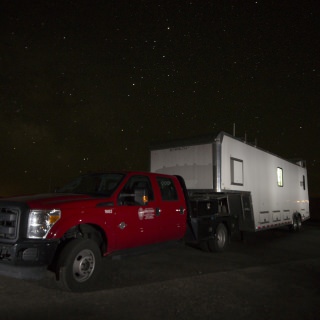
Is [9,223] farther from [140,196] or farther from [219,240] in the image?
[219,240]

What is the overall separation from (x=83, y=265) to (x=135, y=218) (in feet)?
4.64

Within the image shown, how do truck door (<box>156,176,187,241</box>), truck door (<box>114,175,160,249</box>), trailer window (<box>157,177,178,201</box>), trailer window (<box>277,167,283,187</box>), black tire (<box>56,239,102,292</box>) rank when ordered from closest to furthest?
black tire (<box>56,239,102,292</box>), truck door (<box>114,175,160,249</box>), truck door (<box>156,176,187,241</box>), trailer window (<box>157,177,178,201</box>), trailer window (<box>277,167,283,187</box>)

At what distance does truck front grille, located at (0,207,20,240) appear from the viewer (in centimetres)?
498

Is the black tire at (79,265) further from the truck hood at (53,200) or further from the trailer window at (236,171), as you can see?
the trailer window at (236,171)

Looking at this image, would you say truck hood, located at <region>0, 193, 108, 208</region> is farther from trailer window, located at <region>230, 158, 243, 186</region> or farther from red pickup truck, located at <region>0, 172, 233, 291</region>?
trailer window, located at <region>230, 158, 243, 186</region>

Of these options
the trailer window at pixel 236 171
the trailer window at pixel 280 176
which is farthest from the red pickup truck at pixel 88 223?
the trailer window at pixel 280 176

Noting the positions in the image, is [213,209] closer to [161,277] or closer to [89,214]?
[161,277]

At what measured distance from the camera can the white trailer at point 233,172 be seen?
A: 944cm

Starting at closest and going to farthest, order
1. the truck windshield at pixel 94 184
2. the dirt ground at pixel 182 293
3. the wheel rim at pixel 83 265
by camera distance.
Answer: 1. the dirt ground at pixel 182 293
2. the wheel rim at pixel 83 265
3. the truck windshield at pixel 94 184

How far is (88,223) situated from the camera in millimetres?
5543

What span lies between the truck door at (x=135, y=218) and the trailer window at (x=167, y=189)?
0.44 m

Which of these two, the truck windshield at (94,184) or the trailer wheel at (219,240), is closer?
the truck windshield at (94,184)

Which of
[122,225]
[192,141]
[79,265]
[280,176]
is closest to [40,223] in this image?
[79,265]

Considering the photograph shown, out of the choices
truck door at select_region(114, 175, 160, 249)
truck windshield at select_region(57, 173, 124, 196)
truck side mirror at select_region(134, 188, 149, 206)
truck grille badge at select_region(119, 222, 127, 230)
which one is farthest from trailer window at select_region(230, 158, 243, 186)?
truck grille badge at select_region(119, 222, 127, 230)
